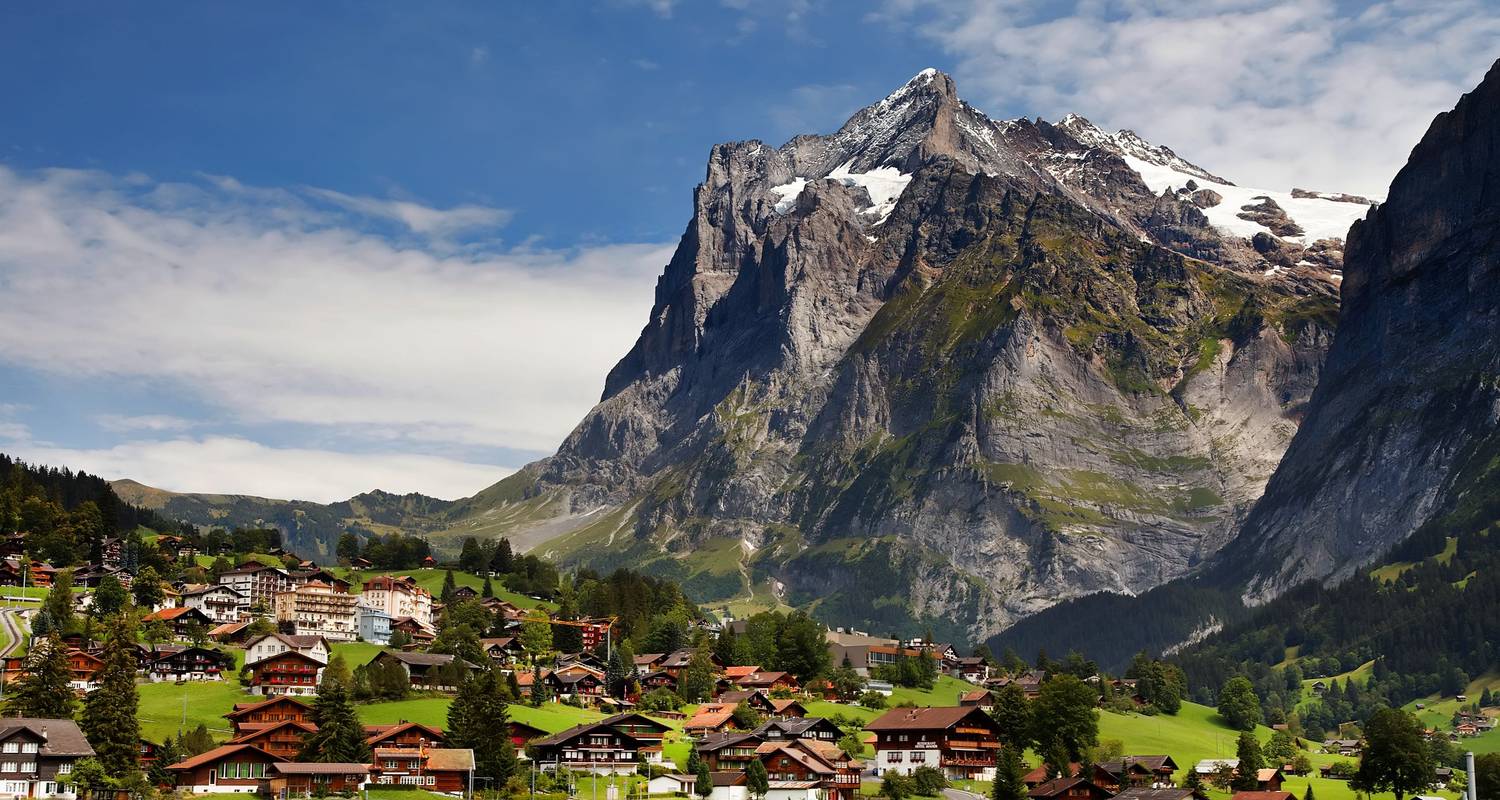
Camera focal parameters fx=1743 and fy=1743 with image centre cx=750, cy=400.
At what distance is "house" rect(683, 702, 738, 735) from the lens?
522 feet

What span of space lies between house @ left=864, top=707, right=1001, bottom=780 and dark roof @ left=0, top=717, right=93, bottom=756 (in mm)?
69232

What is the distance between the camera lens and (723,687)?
18775 centimetres

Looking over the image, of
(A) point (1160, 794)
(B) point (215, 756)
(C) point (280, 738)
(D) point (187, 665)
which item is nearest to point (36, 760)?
(B) point (215, 756)

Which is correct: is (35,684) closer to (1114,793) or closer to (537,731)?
(537,731)

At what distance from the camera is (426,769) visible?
13138 cm

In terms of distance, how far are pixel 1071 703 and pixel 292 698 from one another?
7089 cm

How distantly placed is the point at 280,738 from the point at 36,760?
19.8 m

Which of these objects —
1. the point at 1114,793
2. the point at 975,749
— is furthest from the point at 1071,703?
the point at 1114,793

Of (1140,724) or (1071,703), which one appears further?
(1140,724)

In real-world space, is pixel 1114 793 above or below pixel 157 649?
below

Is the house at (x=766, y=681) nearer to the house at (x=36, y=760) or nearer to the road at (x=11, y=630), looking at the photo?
the road at (x=11, y=630)

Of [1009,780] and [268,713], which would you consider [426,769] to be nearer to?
[268,713]

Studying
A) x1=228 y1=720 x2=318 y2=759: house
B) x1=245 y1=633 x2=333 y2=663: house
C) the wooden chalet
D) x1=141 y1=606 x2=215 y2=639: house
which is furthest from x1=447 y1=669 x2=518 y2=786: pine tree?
x1=141 y1=606 x2=215 y2=639: house

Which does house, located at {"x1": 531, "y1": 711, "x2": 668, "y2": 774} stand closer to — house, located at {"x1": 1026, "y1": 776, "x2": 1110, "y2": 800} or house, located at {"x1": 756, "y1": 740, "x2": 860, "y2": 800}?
house, located at {"x1": 756, "y1": 740, "x2": 860, "y2": 800}
